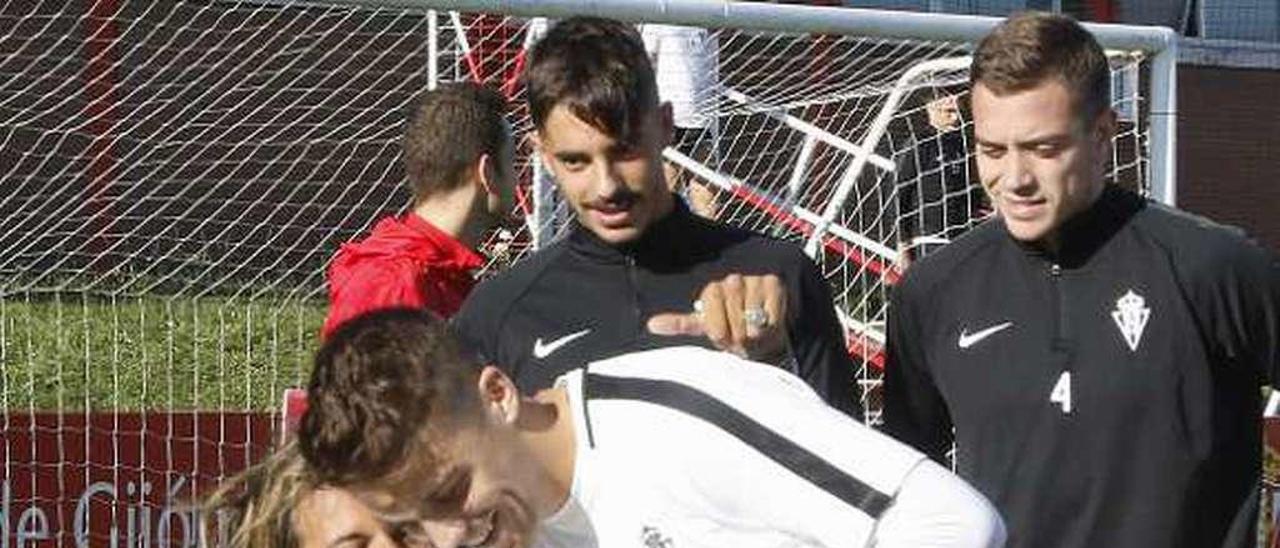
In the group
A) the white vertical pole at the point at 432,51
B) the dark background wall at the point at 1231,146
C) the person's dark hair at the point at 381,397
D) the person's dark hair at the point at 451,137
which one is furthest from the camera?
the dark background wall at the point at 1231,146

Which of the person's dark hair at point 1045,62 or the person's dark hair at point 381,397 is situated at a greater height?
the person's dark hair at point 1045,62

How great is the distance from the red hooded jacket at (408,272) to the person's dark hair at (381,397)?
8.25 feet

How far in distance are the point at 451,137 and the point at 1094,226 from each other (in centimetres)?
182

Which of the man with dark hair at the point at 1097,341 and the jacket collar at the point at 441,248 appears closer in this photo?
the man with dark hair at the point at 1097,341

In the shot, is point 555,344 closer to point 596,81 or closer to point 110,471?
point 596,81

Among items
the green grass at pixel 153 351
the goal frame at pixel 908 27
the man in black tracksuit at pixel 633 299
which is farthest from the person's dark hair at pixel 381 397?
the green grass at pixel 153 351

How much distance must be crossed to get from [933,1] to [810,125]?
817cm

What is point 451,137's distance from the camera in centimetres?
592

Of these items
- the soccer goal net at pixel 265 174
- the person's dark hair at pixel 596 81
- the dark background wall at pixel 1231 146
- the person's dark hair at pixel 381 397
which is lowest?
the dark background wall at pixel 1231 146

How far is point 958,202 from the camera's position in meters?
8.73

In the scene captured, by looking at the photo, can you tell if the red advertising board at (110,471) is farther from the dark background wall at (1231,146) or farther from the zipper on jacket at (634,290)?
the dark background wall at (1231,146)

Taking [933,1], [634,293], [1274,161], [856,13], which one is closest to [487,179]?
[634,293]

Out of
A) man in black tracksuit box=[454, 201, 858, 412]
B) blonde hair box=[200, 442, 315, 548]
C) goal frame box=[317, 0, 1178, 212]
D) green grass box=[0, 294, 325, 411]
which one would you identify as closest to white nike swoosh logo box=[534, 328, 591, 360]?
man in black tracksuit box=[454, 201, 858, 412]

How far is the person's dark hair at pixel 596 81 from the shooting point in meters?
4.55
